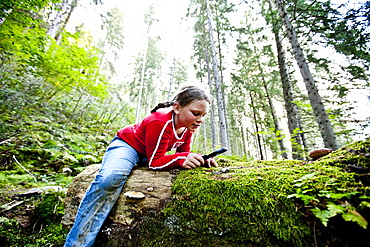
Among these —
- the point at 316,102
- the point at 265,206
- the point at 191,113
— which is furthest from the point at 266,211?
the point at 316,102

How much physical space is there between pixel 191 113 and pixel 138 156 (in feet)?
3.57

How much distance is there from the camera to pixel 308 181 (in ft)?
3.71

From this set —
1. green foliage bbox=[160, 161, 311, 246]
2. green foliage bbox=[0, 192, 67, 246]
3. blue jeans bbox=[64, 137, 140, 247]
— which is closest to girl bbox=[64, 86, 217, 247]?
blue jeans bbox=[64, 137, 140, 247]

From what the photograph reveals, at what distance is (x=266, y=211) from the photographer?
1073mm

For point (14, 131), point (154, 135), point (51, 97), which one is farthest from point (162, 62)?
point (154, 135)

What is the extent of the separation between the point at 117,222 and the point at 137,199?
0.88 feet

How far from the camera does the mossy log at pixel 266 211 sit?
2.78 ft

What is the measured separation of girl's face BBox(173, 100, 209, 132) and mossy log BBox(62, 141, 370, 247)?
84 centimetres

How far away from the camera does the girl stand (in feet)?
5.00

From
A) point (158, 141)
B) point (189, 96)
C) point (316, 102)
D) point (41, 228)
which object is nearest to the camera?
point (158, 141)

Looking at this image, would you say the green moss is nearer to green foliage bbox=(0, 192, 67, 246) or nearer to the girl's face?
the girl's face

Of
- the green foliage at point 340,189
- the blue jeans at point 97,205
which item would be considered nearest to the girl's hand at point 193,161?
the blue jeans at point 97,205

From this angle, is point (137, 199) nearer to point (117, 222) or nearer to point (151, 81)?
point (117, 222)

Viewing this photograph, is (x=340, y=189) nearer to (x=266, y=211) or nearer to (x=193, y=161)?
(x=266, y=211)
